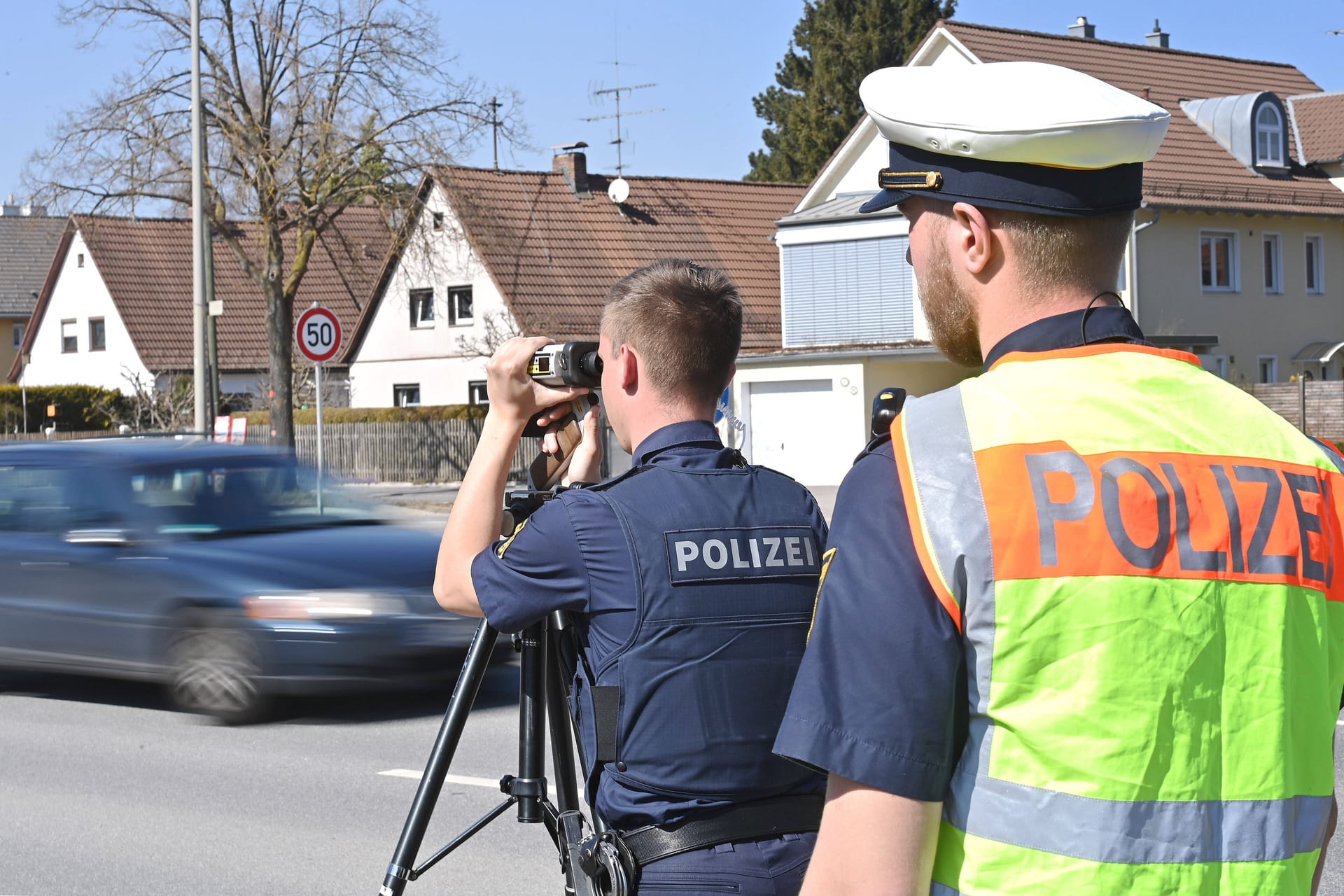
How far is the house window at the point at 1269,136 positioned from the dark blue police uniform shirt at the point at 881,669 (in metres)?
38.7

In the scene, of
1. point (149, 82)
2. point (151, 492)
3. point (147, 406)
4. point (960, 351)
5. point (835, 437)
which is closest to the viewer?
point (960, 351)

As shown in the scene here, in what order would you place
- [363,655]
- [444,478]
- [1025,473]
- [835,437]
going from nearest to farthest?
[1025,473] → [363,655] → [835,437] → [444,478]

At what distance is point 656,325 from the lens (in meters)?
2.79

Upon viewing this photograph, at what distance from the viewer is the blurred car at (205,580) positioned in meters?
8.53

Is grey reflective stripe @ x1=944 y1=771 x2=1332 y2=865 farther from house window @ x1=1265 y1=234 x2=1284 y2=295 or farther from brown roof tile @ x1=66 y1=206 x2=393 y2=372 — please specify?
brown roof tile @ x1=66 y1=206 x2=393 y2=372

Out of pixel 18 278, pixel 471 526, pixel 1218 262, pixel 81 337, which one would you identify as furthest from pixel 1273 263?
pixel 18 278

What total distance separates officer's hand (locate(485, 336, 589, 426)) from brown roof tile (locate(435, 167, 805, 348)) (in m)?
34.7

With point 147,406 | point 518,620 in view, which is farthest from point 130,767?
point 147,406

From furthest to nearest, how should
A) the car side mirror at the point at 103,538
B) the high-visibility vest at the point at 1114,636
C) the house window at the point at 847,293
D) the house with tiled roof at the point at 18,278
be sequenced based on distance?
the house with tiled roof at the point at 18,278
the house window at the point at 847,293
the car side mirror at the point at 103,538
the high-visibility vest at the point at 1114,636

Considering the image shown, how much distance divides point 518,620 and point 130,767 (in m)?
5.65

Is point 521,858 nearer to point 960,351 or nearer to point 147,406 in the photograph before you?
point 960,351

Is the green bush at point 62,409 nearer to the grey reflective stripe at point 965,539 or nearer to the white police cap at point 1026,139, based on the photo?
the white police cap at point 1026,139

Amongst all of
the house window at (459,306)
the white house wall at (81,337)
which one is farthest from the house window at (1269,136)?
the white house wall at (81,337)

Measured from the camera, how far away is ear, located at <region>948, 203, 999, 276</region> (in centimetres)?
174
